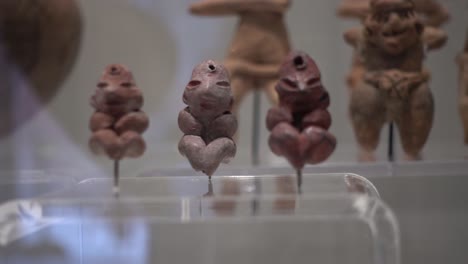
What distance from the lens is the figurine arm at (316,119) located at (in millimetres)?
1262

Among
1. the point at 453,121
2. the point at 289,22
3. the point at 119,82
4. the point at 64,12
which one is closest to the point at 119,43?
the point at 64,12

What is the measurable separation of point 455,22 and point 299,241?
966 mm

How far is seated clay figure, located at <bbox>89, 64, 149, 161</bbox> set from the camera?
4.68 ft

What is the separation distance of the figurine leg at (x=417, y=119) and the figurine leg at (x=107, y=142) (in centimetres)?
74

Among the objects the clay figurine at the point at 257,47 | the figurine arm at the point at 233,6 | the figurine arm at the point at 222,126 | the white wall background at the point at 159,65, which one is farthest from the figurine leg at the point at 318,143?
the white wall background at the point at 159,65

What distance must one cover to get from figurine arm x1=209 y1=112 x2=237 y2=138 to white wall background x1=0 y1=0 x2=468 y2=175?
734 mm

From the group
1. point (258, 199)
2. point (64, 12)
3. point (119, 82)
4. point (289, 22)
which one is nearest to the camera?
point (258, 199)

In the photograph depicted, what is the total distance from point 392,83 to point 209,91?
0.57m

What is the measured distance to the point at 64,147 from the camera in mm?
2199

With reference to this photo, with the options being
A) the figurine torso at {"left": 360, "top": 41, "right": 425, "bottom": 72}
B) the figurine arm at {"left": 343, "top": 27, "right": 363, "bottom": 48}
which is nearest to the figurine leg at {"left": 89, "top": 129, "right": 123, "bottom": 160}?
the figurine torso at {"left": 360, "top": 41, "right": 425, "bottom": 72}

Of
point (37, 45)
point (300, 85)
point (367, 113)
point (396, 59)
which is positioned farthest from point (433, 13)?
point (37, 45)

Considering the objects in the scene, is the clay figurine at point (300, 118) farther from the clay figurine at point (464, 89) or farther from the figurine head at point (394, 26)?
the clay figurine at point (464, 89)

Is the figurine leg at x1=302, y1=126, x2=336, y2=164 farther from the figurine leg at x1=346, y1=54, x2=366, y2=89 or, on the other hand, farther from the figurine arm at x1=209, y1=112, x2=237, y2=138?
the figurine leg at x1=346, y1=54, x2=366, y2=89

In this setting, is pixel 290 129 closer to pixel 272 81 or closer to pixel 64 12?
pixel 272 81
